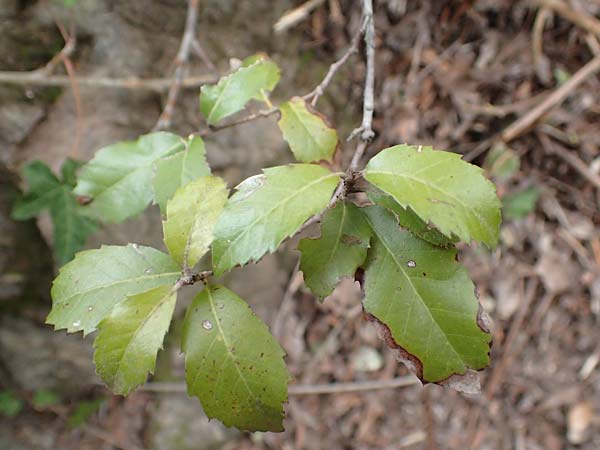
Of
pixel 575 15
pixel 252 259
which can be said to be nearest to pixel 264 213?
pixel 252 259

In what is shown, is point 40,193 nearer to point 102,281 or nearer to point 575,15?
point 102,281

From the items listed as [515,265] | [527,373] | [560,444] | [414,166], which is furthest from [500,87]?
[414,166]

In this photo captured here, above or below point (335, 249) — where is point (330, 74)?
above

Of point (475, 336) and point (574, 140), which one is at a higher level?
point (475, 336)

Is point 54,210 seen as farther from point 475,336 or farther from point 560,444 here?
point 560,444

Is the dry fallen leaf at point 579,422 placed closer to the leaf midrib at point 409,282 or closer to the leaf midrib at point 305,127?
the leaf midrib at point 409,282

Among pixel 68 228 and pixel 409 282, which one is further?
pixel 68 228

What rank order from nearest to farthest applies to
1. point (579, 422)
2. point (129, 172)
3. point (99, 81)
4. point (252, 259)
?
1. point (252, 259)
2. point (129, 172)
3. point (99, 81)
4. point (579, 422)

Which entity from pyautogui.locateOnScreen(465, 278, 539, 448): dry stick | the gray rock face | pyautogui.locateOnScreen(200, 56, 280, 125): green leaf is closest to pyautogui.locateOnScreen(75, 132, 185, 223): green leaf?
pyautogui.locateOnScreen(200, 56, 280, 125): green leaf
